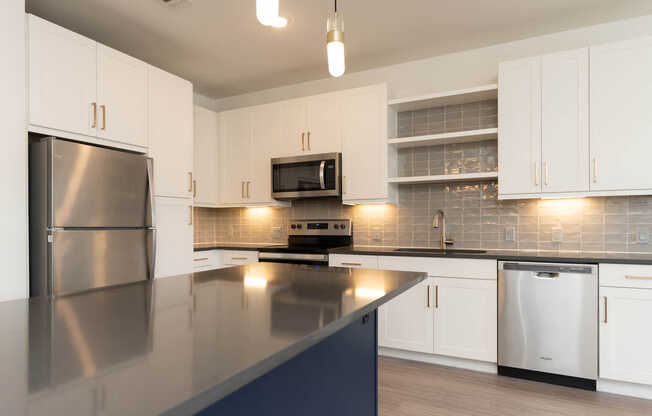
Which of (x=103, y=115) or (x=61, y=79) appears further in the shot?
(x=103, y=115)

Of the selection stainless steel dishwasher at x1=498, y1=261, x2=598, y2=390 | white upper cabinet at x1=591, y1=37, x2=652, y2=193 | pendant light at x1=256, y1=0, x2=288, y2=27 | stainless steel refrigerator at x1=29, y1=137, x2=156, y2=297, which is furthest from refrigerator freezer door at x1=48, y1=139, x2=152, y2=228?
white upper cabinet at x1=591, y1=37, x2=652, y2=193

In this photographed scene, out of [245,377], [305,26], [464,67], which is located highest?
[305,26]

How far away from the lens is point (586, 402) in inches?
99.6

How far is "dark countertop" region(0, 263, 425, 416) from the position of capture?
54 centimetres

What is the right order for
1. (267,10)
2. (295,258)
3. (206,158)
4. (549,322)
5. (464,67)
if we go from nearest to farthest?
1. (267,10)
2. (549,322)
3. (464,67)
4. (295,258)
5. (206,158)

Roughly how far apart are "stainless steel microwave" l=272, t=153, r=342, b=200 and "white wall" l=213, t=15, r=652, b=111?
84 centimetres

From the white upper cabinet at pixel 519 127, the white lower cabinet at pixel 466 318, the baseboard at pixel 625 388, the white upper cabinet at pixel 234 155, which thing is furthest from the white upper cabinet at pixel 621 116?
the white upper cabinet at pixel 234 155

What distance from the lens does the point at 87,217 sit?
2.54m

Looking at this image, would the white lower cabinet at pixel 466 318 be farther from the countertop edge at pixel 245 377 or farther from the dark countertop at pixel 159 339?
the countertop edge at pixel 245 377

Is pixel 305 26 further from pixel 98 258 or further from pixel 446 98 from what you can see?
pixel 98 258

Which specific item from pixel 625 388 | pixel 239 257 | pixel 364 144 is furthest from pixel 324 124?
pixel 625 388

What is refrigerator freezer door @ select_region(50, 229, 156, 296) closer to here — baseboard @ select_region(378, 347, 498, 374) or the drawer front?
the drawer front

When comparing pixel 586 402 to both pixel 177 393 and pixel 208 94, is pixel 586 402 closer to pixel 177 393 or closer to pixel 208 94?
pixel 177 393

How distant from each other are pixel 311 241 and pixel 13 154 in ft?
8.53
